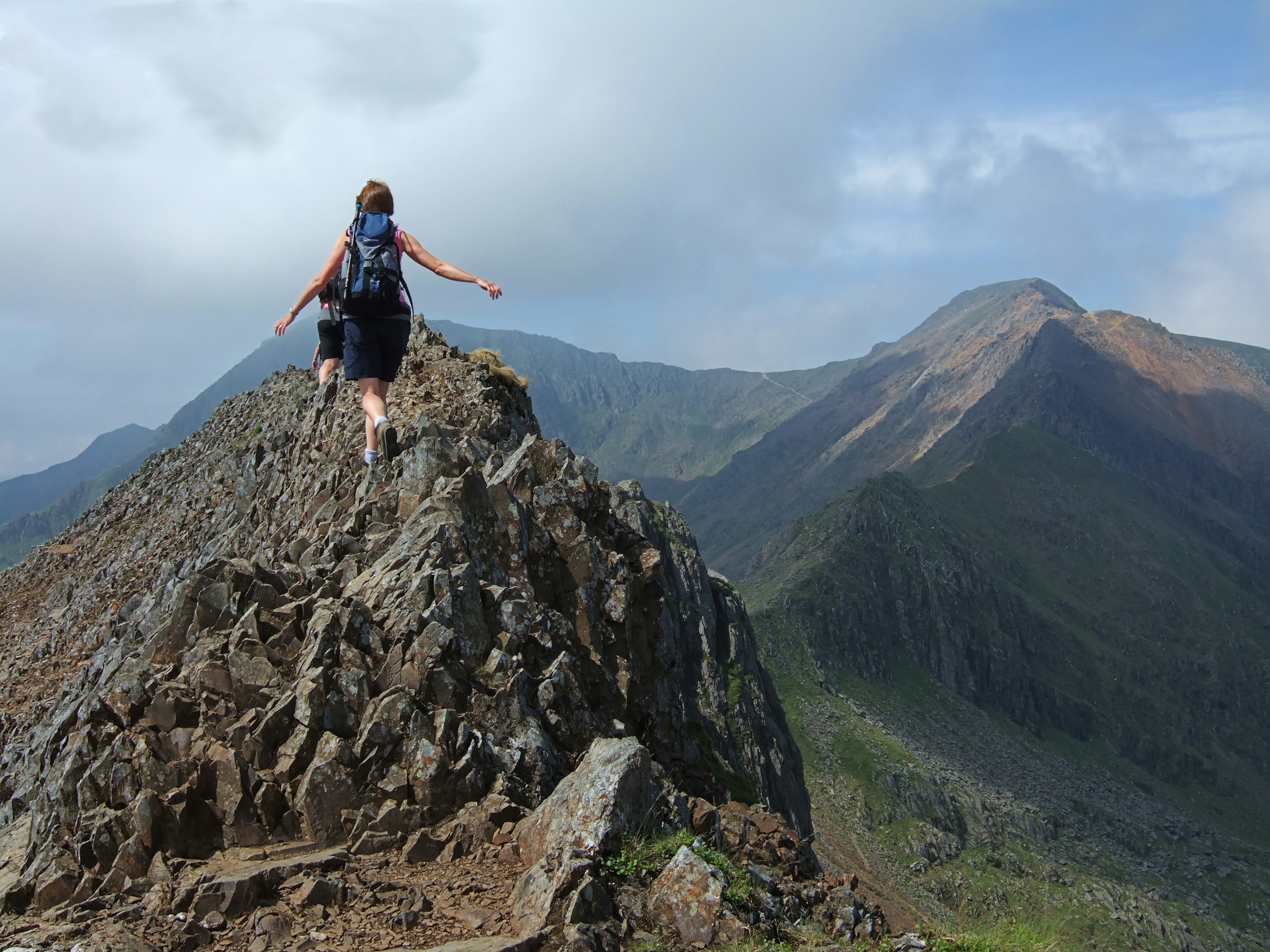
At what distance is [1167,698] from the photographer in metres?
199

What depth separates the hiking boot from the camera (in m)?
17.0

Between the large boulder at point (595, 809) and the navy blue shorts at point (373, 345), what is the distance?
6891 millimetres

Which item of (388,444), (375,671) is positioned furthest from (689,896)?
(388,444)

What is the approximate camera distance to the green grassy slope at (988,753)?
108 m

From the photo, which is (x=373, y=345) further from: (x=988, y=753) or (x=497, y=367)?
(x=988, y=753)

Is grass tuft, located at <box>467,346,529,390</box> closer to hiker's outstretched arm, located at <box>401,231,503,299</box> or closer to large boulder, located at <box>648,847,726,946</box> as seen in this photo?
hiker's outstretched arm, located at <box>401,231,503,299</box>

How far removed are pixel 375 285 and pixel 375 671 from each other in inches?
212

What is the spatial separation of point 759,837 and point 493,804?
12.1ft

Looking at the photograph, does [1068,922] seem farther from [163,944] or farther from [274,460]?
[163,944]

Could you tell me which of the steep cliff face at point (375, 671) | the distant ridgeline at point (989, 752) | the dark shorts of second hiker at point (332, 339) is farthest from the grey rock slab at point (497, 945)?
the distant ridgeline at point (989, 752)

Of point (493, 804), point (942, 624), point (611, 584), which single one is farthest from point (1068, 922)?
point (493, 804)

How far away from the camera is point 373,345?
13.9 metres

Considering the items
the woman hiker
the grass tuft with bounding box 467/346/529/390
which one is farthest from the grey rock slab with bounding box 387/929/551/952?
the grass tuft with bounding box 467/346/529/390

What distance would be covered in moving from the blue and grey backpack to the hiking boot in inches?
128
